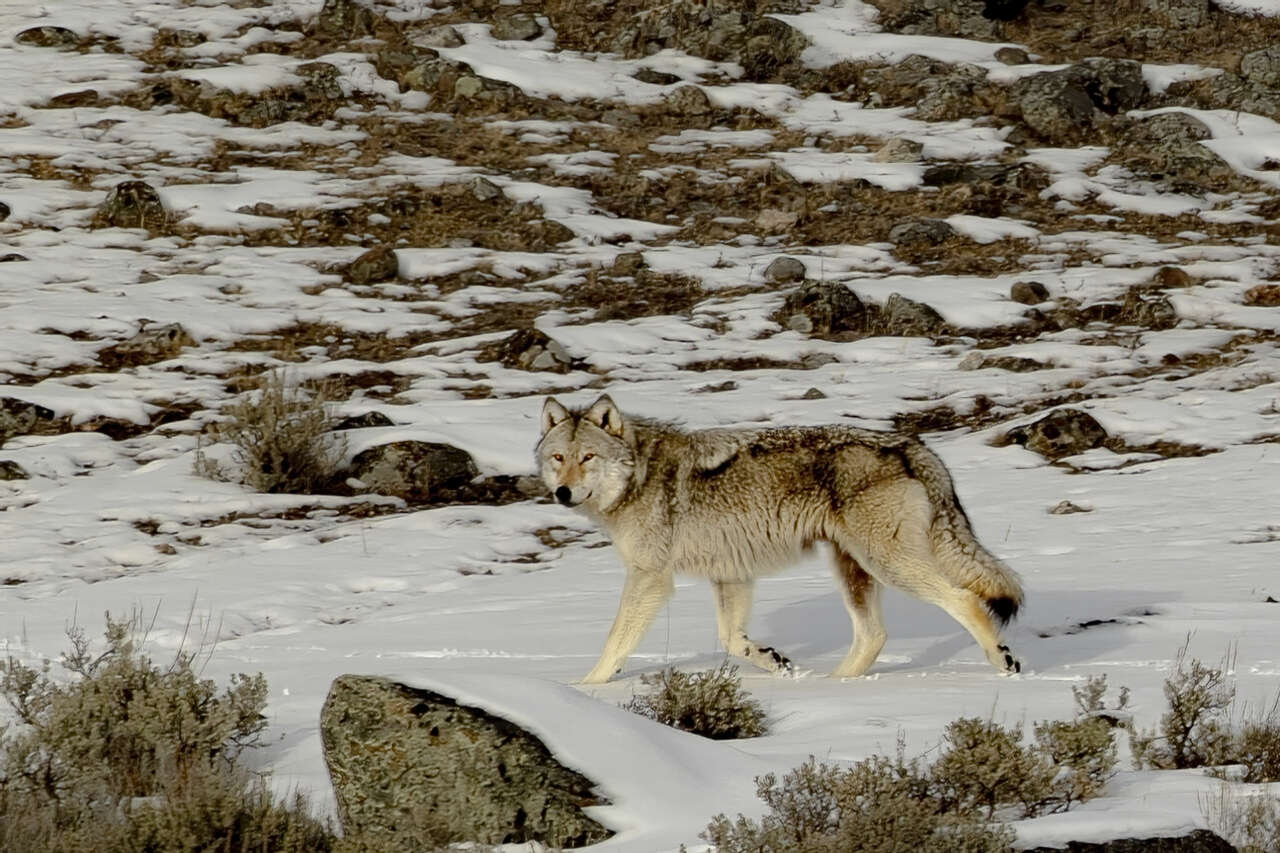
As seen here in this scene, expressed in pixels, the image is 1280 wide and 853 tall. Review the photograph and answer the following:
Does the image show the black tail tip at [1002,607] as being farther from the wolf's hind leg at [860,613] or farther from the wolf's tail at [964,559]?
the wolf's hind leg at [860,613]

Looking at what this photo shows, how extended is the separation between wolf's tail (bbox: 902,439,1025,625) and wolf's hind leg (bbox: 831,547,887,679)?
47 cm

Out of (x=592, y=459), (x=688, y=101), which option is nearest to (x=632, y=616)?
(x=592, y=459)

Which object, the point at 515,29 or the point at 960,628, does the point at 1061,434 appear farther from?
the point at 515,29

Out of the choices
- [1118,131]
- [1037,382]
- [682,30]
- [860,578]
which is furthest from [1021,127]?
[860,578]

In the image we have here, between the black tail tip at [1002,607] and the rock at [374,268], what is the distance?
42.5 feet

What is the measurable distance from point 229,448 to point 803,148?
13029 mm

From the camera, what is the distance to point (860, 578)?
26.8 feet

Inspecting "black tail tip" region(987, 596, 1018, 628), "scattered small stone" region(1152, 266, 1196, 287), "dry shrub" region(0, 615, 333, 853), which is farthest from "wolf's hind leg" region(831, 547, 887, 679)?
"scattered small stone" region(1152, 266, 1196, 287)

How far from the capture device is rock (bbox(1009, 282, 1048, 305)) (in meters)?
18.5

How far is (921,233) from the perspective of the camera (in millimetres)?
20875

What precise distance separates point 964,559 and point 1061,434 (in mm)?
6722

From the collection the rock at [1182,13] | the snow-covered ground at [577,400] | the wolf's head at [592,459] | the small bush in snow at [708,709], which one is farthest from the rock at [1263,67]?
the small bush in snow at [708,709]

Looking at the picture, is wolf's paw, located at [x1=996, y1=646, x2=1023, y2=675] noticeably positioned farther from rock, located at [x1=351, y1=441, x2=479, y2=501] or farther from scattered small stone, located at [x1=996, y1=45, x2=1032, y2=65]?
scattered small stone, located at [x1=996, y1=45, x2=1032, y2=65]

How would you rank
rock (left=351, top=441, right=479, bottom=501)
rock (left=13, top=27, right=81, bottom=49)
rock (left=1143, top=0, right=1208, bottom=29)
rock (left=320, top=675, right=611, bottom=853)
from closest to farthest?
1. rock (left=320, top=675, right=611, bottom=853)
2. rock (left=351, top=441, right=479, bottom=501)
3. rock (left=13, top=27, right=81, bottom=49)
4. rock (left=1143, top=0, right=1208, bottom=29)
